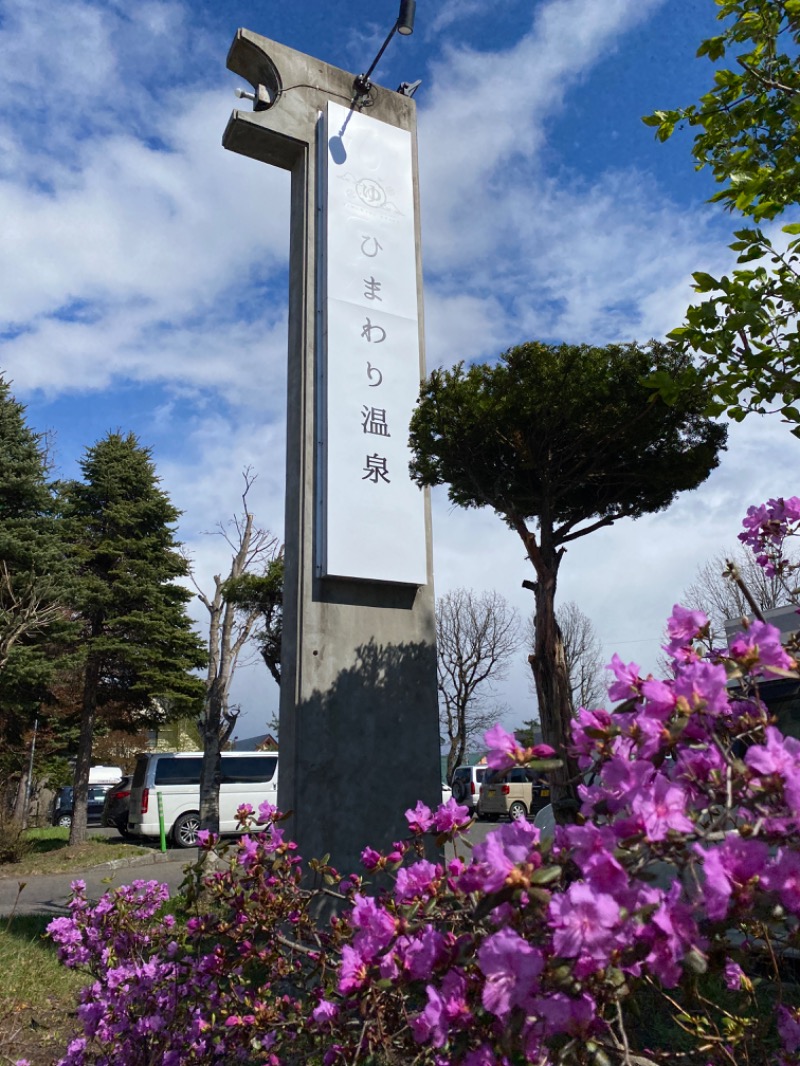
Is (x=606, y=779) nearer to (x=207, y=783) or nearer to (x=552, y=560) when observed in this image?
(x=552, y=560)

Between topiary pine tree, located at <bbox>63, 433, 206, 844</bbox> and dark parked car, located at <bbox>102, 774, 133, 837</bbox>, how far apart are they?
116cm

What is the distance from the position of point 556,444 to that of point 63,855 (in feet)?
42.5

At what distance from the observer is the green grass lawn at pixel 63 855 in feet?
40.8

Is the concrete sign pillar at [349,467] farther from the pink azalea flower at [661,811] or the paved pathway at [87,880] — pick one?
the pink azalea flower at [661,811]

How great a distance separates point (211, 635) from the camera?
1082cm

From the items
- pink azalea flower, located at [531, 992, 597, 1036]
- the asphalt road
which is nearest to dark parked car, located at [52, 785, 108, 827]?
→ the asphalt road

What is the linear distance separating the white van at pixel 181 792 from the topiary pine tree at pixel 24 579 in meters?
2.88

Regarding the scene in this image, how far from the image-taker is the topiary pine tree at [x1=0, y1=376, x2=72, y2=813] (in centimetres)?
1502

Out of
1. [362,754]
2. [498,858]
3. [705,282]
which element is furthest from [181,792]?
[498,858]

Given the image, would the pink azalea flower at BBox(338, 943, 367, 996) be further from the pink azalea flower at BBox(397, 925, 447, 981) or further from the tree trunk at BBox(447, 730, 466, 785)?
the tree trunk at BBox(447, 730, 466, 785)

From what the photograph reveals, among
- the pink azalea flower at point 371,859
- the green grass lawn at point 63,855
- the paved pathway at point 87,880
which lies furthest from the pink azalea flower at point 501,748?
the green grass lawn at point 63,855

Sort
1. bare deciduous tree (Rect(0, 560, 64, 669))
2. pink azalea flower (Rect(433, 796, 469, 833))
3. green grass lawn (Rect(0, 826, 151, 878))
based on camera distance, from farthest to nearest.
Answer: bare deciduous tree (Rect(0, 560, 64, 669)) → green grass lawn (Rect(0, 826, 151, 878)) → pink azalea flower (Rect(433, 796, 469, 833))

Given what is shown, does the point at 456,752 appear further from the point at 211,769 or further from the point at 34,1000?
the point at 34,1000

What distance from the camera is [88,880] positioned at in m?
10.6
